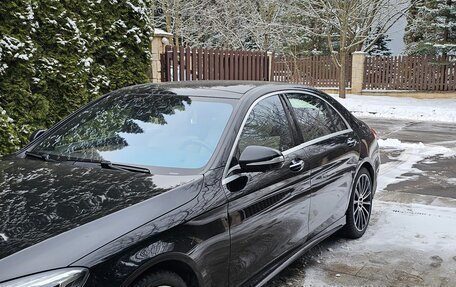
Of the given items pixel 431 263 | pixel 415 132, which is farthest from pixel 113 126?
pixel 415 132

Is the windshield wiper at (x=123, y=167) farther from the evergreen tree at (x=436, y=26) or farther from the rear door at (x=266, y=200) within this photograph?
the evergreen tree at (x=436, y=26)

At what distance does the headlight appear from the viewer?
1.72 meters

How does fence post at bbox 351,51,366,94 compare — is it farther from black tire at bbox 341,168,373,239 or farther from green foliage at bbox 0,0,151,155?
black tire at bbox 341,168,373,239

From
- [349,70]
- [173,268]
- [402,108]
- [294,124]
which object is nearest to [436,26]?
[349,70]

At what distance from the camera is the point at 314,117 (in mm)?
3922

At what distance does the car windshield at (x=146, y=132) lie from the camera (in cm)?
285

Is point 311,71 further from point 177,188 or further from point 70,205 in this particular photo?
point 70,205

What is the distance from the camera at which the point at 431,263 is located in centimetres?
392

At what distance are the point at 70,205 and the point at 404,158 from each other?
730 cm

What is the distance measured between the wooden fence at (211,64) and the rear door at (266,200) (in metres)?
5.53

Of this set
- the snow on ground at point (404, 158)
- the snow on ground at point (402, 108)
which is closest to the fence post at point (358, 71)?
the snow on ground at point (402, 108)

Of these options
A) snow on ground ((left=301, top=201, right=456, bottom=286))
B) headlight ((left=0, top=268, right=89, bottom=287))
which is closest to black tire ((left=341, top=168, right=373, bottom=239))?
snow on ground ((left=301, top=201, right=456, bottom=286))

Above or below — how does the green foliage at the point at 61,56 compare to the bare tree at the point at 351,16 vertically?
below

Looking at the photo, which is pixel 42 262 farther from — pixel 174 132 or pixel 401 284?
pixel 401 284
